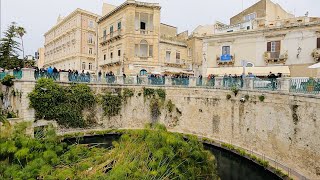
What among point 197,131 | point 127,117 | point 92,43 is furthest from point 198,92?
point 92,43

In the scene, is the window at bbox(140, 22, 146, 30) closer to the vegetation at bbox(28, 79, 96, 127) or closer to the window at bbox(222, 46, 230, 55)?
the window at bbox(222, 46, 230, 55)

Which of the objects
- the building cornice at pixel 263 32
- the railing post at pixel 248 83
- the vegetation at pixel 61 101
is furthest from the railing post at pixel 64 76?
the building cornice at pixel 263 32

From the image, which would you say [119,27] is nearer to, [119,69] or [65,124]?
[119,69]

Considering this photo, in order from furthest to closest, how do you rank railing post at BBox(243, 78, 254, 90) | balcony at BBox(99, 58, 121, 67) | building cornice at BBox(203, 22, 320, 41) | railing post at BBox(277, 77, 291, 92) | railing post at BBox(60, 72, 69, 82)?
balcony at BBox(99, 58, 121, 67) → building cornice at BBox(203, 22, 320, 41) → railing post at BBox(60, 72, 69, 82) → railing post at BBox(243, 78, 254, 90) → railing post at BBox(277, 77, 291, 92)

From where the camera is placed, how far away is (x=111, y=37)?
100ft

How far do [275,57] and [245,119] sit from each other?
9074 mm

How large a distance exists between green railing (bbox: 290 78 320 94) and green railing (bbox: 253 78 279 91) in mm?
1139

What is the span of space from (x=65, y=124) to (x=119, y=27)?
41.9ft

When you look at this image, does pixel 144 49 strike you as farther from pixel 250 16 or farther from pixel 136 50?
pixel 250 16

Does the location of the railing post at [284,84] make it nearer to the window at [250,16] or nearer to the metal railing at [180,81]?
the metal railing at [180,81]

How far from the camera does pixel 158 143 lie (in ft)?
34.0

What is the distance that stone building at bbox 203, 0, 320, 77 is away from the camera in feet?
72.8

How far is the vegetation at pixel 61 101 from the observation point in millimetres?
19906

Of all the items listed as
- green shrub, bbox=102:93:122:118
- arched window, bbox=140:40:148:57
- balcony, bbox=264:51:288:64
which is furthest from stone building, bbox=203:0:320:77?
green shrub, bbox=102:93:122:118
